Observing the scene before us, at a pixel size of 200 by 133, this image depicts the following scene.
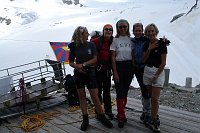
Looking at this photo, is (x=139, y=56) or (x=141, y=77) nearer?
(x=139, y=56)

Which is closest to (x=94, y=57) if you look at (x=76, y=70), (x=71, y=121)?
(x=76, y=70)

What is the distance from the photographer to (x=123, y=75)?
5.43 meters

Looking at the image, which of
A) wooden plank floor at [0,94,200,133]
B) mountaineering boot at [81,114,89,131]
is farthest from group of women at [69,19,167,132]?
wooden plank floor at [0,94,200,133]

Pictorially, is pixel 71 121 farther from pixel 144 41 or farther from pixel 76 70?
pixel 144 41

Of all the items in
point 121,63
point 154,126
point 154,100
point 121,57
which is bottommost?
point 154,126

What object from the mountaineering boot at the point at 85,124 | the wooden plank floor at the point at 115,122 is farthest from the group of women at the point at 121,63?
the wooden plank floor at the point at 115,122

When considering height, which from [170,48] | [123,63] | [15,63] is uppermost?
[123,63]

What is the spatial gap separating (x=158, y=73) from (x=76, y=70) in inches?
58.5

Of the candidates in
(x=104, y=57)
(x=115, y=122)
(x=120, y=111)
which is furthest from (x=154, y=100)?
(x=104, y=57)

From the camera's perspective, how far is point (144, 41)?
204 inches

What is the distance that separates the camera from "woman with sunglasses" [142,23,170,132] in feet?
16.0

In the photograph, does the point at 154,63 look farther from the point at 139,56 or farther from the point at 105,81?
the point at 105,81

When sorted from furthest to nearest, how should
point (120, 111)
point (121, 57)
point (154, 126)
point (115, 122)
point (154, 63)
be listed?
point (115, 122) → point (120, 111) → point (121, 57) → point (154, 126) → point (154, 63)

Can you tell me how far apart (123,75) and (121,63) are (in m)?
0.24
